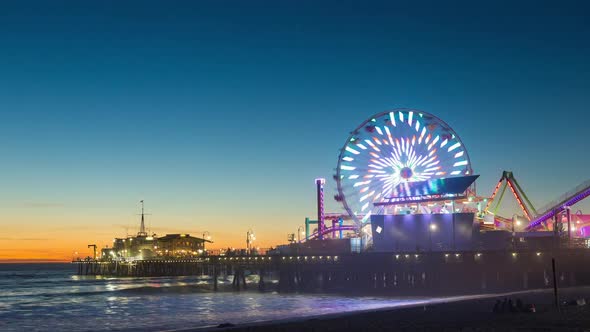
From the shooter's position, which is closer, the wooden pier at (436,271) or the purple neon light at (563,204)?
the wooden pier at (436,271)

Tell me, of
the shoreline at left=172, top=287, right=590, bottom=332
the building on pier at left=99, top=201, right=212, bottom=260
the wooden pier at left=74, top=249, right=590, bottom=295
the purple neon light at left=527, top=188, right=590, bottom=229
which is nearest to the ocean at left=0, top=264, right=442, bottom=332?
the shoreline at left=172, top=287, right=590, bottom=332

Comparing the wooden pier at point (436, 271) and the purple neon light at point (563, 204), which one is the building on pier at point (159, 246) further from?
the purple neon light at point (563, 204)

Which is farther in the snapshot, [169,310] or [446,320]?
[169,310]

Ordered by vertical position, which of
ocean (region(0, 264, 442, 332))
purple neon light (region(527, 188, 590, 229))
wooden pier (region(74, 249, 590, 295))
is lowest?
ocean (region(0, 264, 442, 332))

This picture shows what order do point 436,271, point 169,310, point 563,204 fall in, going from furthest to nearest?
point 563,204, point 436,271, point 169,310

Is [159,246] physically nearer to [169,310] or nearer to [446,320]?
[169,310]

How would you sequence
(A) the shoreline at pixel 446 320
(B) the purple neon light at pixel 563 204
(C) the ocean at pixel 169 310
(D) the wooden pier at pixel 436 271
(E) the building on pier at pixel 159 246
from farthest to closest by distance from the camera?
1. (E) the building on pier at pixel 159 246
2. (B) the purple neon light at pixel 563 204
3. (D) the wooden pier at pixel 436 271
4. (C) the ocean at pixel 169 310
5. (A) the shoreline at pixel 446 320

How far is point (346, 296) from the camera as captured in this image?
68.3m

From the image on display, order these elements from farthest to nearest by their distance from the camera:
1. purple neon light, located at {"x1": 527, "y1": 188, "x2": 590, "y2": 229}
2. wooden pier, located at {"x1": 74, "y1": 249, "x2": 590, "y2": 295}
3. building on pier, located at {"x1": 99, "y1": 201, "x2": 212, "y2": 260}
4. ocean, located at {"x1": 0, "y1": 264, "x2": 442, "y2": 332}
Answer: building on pier, located at {"x1": 99, "y1": 201, "x2": 212, "y2": 260}
purple neon light, located at {"x1": 527, "y1": 188, "x2": 590, "y2": 229}
wooden pier, located at {"x1": 74, "y1": 249, "x2": 590, "y2": 295}
ocean, located at {"x1": 0, "y1": 264, "x2": 442, "y2": 332}

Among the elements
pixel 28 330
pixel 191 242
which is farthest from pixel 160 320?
pixel 191 242

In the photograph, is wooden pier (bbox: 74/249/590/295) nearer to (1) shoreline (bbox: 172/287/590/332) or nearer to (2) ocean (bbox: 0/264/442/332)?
(2) ocean (bbox: 0/264/442/332)

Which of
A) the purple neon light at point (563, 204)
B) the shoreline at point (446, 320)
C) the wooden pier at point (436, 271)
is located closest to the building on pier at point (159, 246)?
the wooden pier at point (436, 271)

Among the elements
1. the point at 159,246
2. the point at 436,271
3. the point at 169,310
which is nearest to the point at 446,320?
the point at 169,310

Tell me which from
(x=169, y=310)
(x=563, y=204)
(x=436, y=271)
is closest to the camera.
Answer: (x=169, y=310)
